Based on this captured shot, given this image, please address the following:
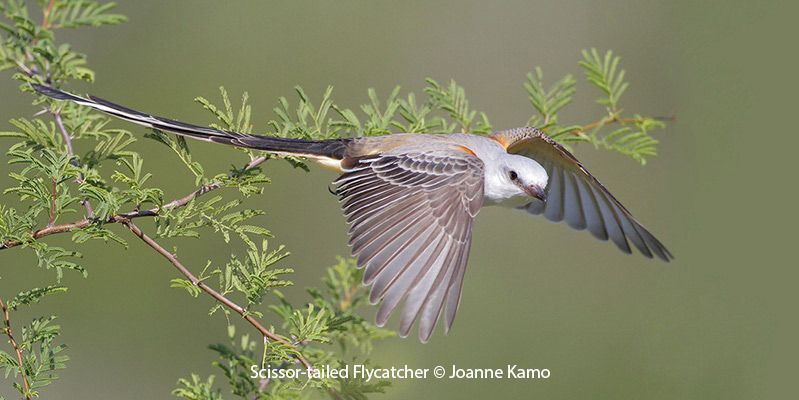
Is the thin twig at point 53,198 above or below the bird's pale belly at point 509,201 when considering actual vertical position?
below

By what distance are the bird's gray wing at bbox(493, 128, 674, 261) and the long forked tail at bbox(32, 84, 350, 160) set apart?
850 mm

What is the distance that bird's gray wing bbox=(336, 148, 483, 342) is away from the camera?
8.46ft

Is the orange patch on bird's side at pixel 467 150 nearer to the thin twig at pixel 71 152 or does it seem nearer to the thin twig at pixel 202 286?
the thin twig at pixel 202 286

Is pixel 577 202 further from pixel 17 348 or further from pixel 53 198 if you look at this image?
pixel 17 348

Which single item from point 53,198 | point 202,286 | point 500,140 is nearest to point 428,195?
point 500,140

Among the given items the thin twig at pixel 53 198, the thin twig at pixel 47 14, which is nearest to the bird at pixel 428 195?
the thin twig at pixel 47 14

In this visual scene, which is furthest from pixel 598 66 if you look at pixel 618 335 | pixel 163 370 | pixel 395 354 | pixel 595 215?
pixel 163 370

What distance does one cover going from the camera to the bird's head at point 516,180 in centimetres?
357

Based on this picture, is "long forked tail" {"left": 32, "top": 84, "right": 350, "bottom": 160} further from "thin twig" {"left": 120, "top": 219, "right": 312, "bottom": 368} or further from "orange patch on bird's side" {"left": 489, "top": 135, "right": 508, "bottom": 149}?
"orange patch on bird's side" {"left": 489, "top": 135, "right": 508, "bottom": 149}

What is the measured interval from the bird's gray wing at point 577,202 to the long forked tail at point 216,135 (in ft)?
2.79

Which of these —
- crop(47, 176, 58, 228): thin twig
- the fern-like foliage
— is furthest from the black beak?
crop(47, 176, 58, 228): thin twig

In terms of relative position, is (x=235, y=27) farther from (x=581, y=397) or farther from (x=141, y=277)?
(x=581, y=397)

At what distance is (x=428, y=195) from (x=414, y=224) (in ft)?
0.76

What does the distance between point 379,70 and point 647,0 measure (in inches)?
117
